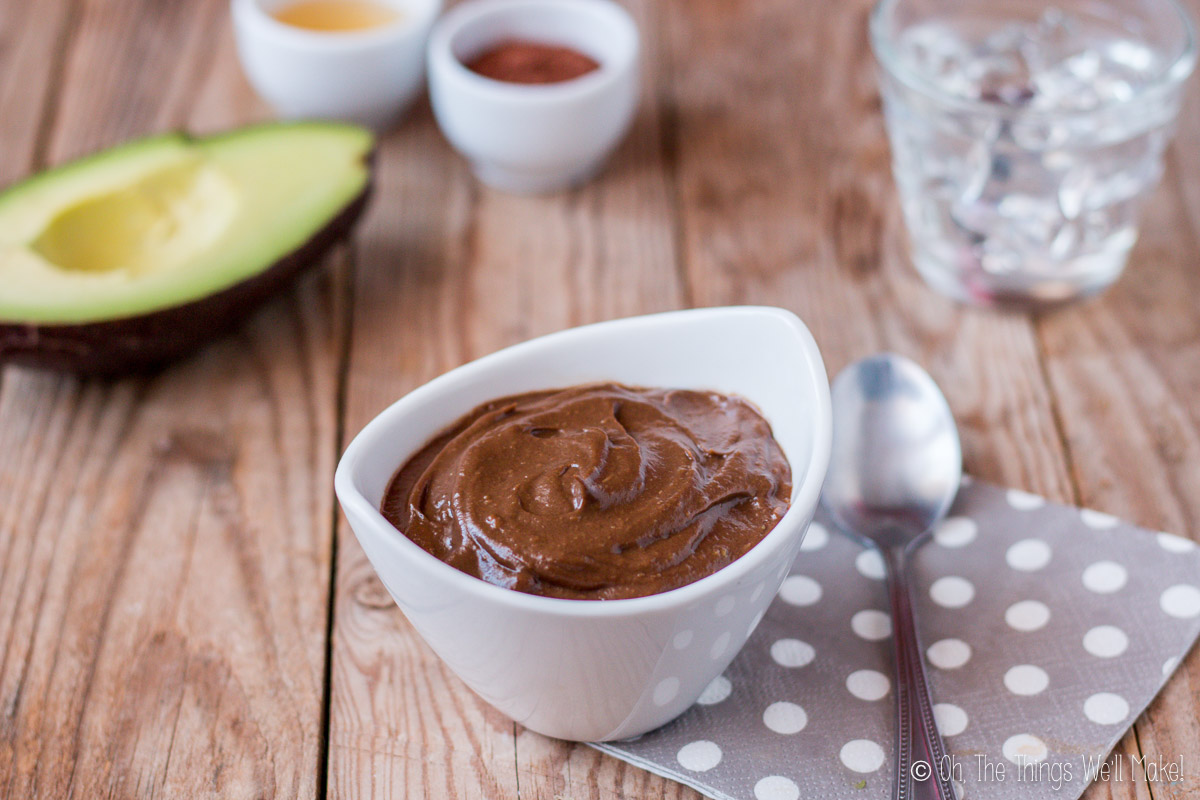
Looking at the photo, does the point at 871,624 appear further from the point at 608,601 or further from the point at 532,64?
the point at 532,64

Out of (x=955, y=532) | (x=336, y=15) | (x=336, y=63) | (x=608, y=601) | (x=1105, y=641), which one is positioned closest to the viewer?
(x=608, y=601)

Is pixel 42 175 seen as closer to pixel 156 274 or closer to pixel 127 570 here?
pixel 156 274

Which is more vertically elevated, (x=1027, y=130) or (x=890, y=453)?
(x=1027, y=130)

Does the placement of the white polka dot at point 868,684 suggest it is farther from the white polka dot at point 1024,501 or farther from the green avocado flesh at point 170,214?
the green avocado flesh at point 170,214

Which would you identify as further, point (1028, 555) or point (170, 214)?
point (170, 214)

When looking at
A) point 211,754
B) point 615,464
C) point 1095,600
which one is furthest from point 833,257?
point 211,754

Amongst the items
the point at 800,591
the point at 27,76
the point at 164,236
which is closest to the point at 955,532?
the point at 800,591
